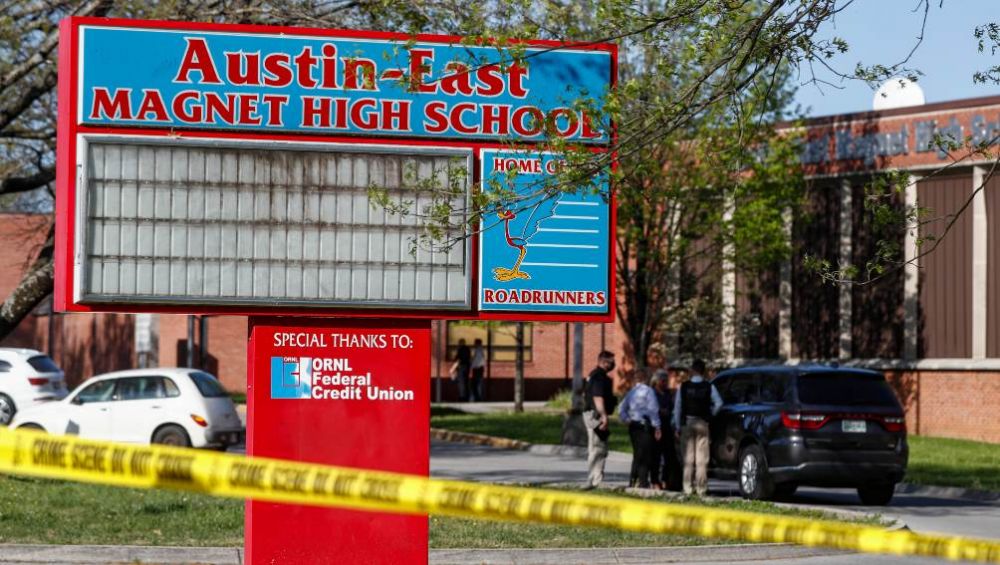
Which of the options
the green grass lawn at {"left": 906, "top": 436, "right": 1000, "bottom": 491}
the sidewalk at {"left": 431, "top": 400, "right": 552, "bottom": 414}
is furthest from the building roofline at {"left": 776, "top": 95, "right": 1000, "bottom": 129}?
the sidewalk at {"left": 431, "top": 400, "right": 552, "bottom": 414}

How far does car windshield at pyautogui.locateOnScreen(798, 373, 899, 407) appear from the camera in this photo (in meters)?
19.5

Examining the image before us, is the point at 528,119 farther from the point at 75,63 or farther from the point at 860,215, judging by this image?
the point at 860,215

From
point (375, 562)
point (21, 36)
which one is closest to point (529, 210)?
point (375, 562)

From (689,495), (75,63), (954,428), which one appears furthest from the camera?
(954,428)

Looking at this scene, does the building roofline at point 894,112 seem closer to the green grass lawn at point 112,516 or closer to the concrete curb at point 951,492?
the concrete curb at point 951,492

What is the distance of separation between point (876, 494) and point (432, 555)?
861 centimetres

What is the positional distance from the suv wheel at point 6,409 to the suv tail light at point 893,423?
1914cm

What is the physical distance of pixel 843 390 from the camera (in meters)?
19.6

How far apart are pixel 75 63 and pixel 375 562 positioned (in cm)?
411

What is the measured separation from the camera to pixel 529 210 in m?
11.8

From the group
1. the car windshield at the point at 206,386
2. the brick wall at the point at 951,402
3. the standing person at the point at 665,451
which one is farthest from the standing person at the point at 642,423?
the brick wall at the point at 951,402

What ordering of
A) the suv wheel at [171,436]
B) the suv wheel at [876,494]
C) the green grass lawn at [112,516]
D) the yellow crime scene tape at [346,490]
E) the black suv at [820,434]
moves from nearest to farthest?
the yellow crime scene tape at [346,490]
the green grass lawn at [112,516]
the black suv at [820,434]
the suv wheel at [876,494]
the suv wheel at [171,436]

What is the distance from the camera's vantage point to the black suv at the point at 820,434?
19219 mm

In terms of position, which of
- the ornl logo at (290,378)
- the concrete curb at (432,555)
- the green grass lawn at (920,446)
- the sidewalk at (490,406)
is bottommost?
the sidewalk at (490,406)
